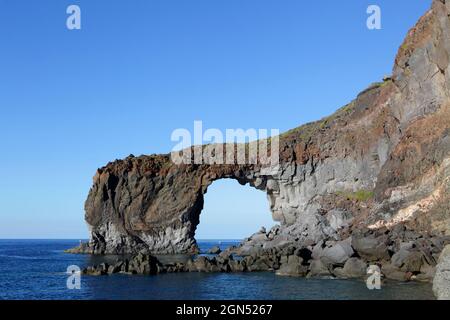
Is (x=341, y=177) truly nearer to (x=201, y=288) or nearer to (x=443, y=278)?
(x=201, y=288)

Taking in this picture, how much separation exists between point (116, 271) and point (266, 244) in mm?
34664

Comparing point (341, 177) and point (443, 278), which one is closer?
point (443, 278)

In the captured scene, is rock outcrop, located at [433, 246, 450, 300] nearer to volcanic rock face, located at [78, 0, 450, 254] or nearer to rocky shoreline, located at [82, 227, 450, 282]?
rocky shoreline, located at [82, 227, 450, 282]

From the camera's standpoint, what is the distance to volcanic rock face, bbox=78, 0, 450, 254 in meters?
69.6

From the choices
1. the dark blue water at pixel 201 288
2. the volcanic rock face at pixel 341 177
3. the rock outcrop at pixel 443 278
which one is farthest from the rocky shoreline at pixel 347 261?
the rock outcrop at pixel 443 278

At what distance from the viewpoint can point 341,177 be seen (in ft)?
329

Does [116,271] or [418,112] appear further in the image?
[418,112]
